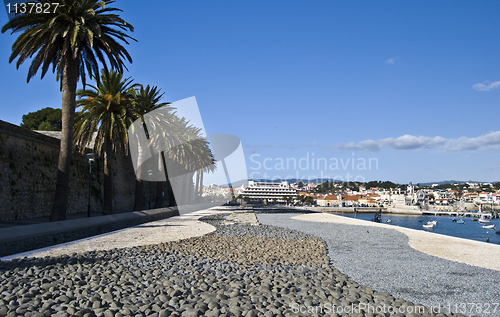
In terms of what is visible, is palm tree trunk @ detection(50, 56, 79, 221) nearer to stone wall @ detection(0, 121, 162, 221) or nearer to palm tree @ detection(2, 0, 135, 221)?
palm tree @ detection(2, 0, 135, 221)

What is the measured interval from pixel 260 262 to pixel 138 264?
2871mm

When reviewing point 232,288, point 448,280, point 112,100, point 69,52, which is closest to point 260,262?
point 232,288

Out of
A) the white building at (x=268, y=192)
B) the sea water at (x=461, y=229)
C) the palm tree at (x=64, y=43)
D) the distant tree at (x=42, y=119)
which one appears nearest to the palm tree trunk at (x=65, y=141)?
the palm tree at (x=64, y=43)

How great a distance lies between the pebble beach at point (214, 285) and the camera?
5.12 meters

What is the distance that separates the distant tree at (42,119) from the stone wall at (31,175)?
100ft

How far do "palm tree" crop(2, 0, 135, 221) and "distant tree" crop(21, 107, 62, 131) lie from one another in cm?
3943

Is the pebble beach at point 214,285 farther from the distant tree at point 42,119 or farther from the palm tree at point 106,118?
the distant tree at point 42,119

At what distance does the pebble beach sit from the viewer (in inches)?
202

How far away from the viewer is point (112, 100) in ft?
75.3

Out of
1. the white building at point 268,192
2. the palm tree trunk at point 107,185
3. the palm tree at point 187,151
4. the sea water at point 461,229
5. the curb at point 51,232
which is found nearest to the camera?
the curb at point 51,232

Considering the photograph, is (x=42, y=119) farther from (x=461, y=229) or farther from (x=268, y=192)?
(x=268, y=192)

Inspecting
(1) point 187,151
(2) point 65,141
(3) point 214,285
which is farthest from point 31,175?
(1) point 187,151

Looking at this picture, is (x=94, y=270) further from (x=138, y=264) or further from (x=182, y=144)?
(x=182, y=144)

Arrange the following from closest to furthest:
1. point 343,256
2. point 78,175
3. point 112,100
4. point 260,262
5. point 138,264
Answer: point 138,264 < point 260,262 < point 343,256 < point 112,100 < point 78,175
